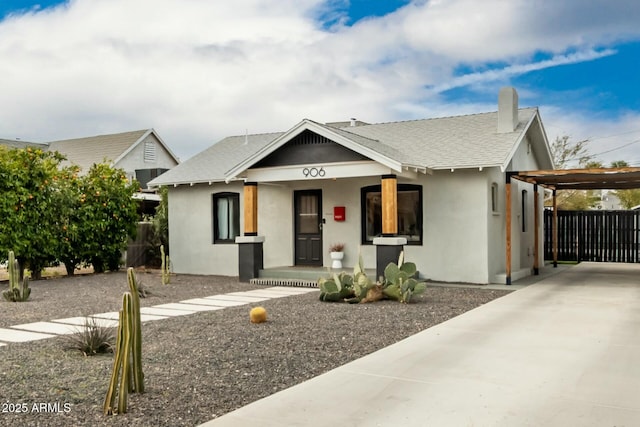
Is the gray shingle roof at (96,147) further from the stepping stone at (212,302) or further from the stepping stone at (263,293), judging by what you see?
the stepping stone at (212,302)

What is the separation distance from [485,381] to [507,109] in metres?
10.6

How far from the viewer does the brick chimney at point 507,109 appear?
1443 centimetres

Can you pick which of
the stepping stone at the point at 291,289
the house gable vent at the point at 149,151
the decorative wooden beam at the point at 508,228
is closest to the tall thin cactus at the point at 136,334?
the stepping stone at the point at 291,289

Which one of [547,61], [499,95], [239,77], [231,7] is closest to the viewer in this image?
[231,7]

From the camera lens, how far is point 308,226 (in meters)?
15.9

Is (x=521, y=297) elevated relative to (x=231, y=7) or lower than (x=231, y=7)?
lower

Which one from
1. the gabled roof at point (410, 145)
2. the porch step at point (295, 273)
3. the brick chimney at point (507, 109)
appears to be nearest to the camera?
the gabled roof at point (410, 145)

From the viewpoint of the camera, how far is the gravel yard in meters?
4.54

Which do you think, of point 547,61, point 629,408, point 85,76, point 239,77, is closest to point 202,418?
point 629,408

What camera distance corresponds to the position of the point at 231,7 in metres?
13.5

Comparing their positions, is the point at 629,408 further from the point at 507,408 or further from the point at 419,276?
the point at 419,276

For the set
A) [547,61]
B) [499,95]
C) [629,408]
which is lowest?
[629,408]

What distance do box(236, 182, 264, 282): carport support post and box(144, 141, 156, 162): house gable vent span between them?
2002 centimetres

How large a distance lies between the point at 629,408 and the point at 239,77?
49.9 ft
